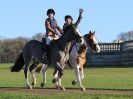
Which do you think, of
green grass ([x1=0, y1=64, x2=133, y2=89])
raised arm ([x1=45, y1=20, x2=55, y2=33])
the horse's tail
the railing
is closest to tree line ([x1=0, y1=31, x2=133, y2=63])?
the railing

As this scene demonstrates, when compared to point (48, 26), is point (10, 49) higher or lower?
lower

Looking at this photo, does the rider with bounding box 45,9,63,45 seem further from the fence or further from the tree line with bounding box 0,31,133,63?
the tree line with bounding box 0,31,133,63

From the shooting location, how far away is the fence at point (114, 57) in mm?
63547

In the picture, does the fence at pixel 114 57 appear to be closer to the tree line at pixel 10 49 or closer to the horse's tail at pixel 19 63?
the tree line at pixel 10 49

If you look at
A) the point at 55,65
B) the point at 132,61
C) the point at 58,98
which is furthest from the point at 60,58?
the point at 132,61

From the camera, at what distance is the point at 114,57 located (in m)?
64.6

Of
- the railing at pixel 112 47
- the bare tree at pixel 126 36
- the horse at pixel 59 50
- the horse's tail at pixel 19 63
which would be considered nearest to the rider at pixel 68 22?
the horse at pixel 59 50

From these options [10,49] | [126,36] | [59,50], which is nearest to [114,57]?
[10,49]

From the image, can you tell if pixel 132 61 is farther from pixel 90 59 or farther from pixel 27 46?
pixel 27 46

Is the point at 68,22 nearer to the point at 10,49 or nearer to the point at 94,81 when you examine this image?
the point at 94,81

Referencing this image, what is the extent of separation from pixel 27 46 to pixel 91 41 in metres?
2.67

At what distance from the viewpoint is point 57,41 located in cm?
1834

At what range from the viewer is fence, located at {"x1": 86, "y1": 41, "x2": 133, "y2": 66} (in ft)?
208

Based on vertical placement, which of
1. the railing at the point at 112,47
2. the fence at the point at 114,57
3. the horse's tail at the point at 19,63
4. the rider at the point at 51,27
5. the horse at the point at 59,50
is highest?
the rider at the point at 51,27
